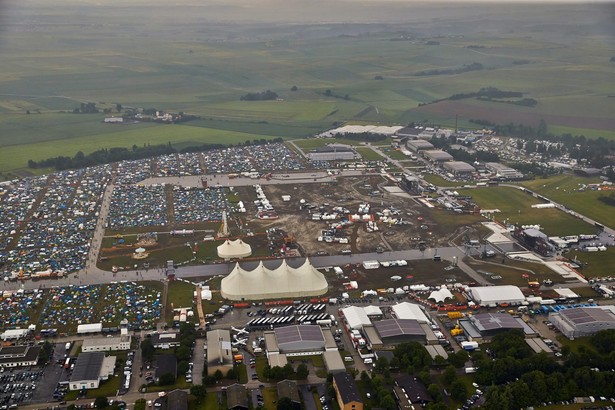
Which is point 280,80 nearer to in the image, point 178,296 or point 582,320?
point 178,296

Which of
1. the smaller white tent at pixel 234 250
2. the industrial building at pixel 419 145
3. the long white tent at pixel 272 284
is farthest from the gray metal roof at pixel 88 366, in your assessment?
the industrial building at pixel 419 145

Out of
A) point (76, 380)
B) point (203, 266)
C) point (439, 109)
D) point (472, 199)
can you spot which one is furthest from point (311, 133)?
point (76, 380)

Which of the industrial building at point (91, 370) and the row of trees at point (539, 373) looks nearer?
the row of trees at point (539, 373)

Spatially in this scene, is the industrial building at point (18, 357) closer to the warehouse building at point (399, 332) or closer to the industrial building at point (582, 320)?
the warehouse building at point (399, 332)

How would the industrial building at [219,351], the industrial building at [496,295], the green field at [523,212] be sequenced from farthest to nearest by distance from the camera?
the green field at [523,212] → the industrial building at [496,295] → the industrial building at [219,351]

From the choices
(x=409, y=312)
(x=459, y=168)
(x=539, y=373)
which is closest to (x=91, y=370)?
(x=409, y=312)

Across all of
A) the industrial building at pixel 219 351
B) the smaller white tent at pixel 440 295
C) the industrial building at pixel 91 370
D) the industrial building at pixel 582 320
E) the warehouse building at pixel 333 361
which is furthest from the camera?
the smaller white tent at pixel 440 295

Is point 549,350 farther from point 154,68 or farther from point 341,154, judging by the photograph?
point 154,68
